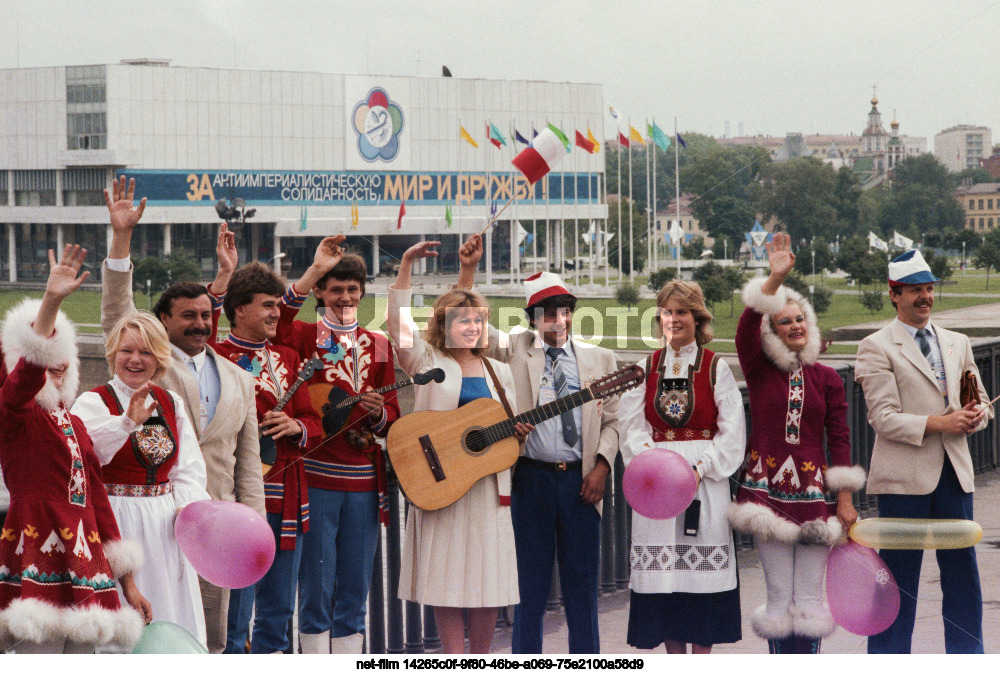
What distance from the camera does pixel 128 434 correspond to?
11.2ft

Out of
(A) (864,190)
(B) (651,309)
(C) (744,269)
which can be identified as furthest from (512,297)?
(B) (651,309)

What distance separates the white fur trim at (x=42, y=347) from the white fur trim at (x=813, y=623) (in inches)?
96.1

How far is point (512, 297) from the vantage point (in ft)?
134

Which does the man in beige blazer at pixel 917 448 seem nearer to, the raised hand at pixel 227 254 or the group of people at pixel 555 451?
the group of people at pixel 555 451

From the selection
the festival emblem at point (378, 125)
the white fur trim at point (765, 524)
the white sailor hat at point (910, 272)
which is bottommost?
the white fur trim at point (765, 524)

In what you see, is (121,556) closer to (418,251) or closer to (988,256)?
(418,251)

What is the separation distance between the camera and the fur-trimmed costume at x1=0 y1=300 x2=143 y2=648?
3.16 meters

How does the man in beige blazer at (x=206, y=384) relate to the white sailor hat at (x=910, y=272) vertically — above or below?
below

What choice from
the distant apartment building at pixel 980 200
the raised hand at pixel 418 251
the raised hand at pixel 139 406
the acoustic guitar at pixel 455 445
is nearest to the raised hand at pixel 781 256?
the acoustic guitar at pixel 455 445

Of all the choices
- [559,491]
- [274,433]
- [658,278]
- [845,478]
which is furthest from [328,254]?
[658,278]

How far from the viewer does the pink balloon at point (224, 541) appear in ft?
11.3

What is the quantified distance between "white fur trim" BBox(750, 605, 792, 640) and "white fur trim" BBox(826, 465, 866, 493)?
0.47 m

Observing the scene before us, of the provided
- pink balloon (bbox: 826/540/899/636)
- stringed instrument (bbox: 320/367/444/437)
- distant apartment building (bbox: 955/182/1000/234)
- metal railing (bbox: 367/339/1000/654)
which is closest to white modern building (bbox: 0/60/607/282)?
distant apartment building (bbox: 955/182/1000/234)
